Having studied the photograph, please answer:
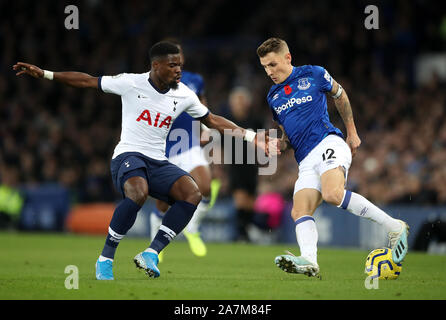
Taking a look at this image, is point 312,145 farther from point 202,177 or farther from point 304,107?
point 202,177

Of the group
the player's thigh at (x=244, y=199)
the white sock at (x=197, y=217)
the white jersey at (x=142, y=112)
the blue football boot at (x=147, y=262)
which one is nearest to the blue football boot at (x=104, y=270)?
the blue football boot at (x=147, y=262)

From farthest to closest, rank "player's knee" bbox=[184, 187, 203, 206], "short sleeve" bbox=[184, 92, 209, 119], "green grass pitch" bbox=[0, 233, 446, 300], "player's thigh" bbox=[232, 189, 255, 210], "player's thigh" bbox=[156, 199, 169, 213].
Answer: "player's thigh" bbox=[232, 189, 255, 210], "player's thigh" bbox=[156, 199, 169, 213], "short sleeve" bbox=[184, 92, 209, 119], "player's knee" bbox=[184, 187, 203, 206], "green grass pitch" bbox=[0, 233, 446, 300]

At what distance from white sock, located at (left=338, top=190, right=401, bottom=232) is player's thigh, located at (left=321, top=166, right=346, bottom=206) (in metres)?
0.09

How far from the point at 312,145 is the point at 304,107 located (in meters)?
0.37

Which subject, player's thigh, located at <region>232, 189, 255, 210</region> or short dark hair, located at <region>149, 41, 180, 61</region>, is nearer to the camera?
short dark hair, located at <region>149, 41, 180, 61</region>

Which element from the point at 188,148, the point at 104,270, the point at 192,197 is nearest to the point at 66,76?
the point at 192,197

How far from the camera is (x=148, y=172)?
710cm

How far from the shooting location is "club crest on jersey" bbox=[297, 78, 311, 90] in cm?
745

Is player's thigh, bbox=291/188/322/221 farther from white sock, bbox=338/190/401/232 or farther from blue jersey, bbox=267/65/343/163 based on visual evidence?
blue jersey, bbox=267/65/343/163

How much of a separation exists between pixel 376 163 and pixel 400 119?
1920 millimetres

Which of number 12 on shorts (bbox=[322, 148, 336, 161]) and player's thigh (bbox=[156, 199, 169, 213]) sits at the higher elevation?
player's thigh (bbox=[156, 199, 169, 213])

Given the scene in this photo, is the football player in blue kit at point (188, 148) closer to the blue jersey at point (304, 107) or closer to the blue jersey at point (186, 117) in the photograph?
the blue jersey at point (186, 117)

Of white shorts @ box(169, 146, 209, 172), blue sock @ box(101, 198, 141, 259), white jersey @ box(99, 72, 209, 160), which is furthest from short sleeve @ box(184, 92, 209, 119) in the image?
white shorts @ box(169, 146, 209, 172)
